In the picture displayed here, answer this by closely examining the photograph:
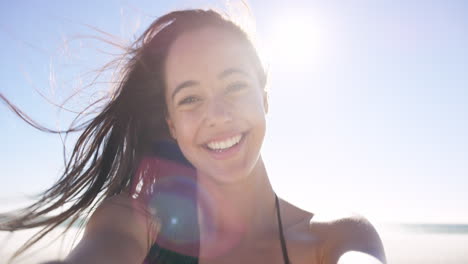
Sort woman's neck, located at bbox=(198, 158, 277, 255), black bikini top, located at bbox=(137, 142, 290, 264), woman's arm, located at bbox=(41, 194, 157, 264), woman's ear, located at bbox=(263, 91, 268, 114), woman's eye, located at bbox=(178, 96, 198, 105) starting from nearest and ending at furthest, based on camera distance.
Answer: woman's arm, located at bbox=(41, 194, 157, 264), black bikini top, located at bbox=(137, 142, 290, 264), woman's eye, located at bbox=(178, 96, 198, 105), woman's neck, located at bbox=(198, 158, 277, 255), woman's ear, located at bbox=(263, 91, 268, 114)

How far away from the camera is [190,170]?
11.4 ft

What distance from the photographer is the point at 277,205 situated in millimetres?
3064

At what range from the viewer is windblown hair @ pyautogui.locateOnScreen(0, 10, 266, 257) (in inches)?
120

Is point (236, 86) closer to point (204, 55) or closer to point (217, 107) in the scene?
point (217, 107)

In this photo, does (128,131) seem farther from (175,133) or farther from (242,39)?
(242,39)

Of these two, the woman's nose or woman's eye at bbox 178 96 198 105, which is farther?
woman's eye at bbox 178 96 198 105

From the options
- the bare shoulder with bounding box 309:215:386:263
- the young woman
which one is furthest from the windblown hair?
the bare shoulder with bounding box 309:215:386:263

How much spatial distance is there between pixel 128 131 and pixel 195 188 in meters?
0.81

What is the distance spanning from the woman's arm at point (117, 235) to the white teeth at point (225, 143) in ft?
2.32

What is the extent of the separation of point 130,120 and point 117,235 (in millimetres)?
1322

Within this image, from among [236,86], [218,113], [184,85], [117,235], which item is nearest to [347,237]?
[218,113]

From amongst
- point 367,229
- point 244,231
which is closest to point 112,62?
point 244,231

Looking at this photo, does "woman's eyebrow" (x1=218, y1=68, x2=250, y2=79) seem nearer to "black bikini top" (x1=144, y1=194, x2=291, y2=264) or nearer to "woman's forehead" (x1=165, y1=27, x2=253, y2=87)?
"woman's forehead" (x1=165, y1=27, x2=253, y2=87)

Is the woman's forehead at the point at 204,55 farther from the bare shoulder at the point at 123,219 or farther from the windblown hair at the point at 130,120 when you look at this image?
the bare shoulder at the point at 123,219
